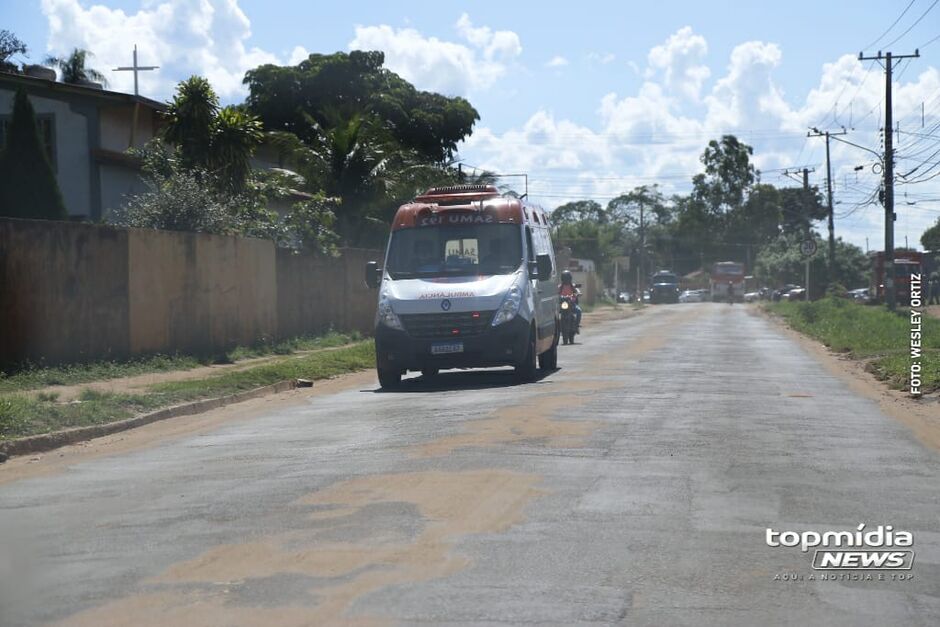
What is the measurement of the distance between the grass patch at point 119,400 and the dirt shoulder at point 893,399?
8573 mm

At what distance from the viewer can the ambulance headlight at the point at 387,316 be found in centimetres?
1727

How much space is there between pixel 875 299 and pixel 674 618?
184ft

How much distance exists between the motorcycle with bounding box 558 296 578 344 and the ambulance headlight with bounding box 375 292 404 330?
11.5 m

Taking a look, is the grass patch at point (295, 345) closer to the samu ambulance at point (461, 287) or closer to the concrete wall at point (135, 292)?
the concrete wall at point (135, 292)

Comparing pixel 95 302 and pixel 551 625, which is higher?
pixel 95 302

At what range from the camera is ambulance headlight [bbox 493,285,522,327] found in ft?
56.0

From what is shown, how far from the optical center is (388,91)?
51.5 meters

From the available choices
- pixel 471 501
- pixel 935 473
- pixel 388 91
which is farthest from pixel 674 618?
pixel 388 91

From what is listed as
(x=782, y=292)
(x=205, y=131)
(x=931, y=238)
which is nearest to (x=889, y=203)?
(x=205, y=131)

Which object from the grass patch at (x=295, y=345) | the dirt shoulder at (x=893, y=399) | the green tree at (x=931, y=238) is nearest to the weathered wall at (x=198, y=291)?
the grass patch at (x=295, y=345)

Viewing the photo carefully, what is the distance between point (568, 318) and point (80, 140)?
41.6 ft

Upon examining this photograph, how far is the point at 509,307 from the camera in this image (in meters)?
17.2

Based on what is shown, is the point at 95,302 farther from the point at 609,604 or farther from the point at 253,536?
the point at 609,604

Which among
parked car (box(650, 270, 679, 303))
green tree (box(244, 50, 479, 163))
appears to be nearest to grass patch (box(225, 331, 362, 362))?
green tree (box(244, 50, 479, 163))
